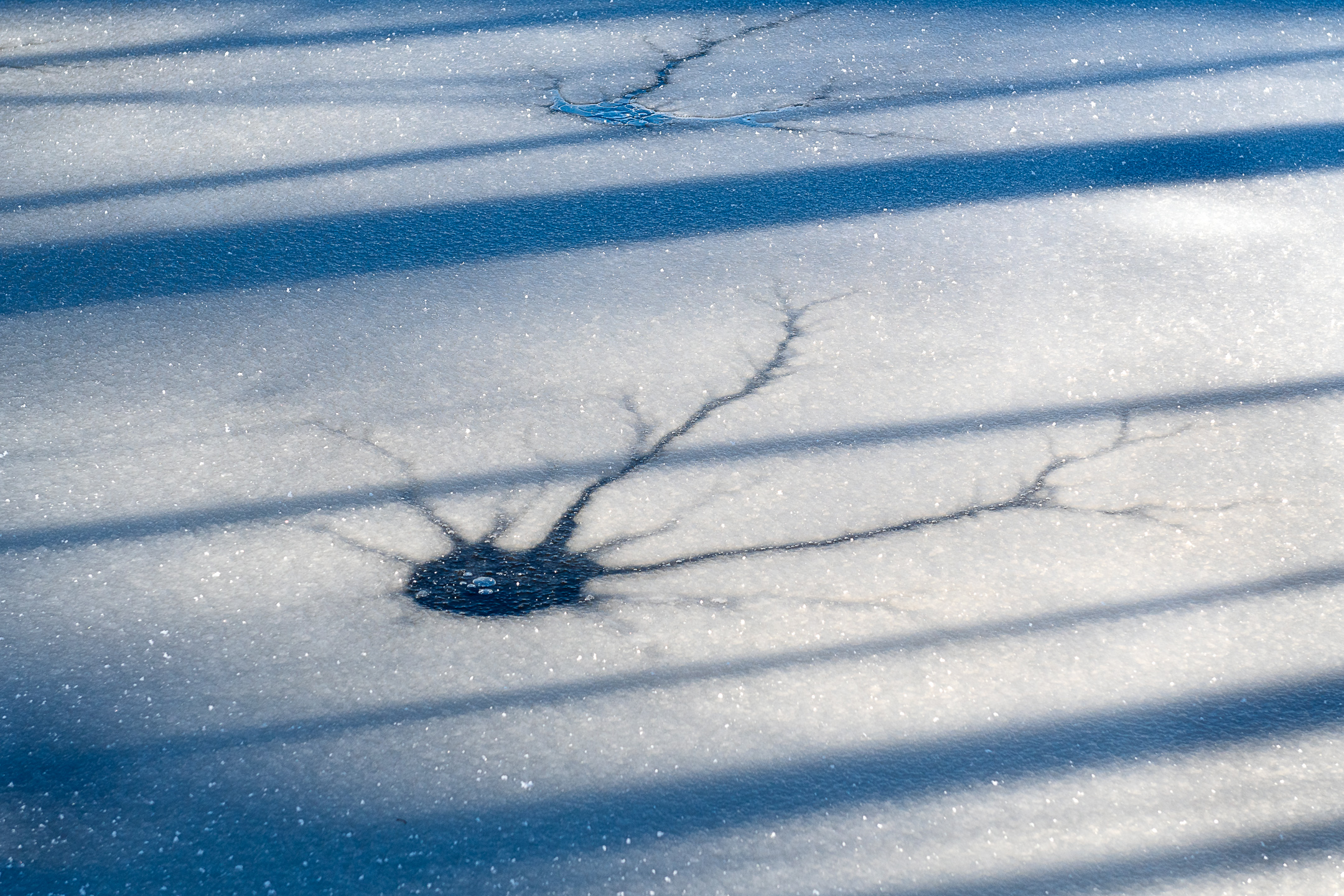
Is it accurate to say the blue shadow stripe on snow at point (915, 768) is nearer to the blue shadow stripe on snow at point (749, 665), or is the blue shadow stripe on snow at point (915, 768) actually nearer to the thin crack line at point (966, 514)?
the blue shadow stripe on snow at point (749, 665)

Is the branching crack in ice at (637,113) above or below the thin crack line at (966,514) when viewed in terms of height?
above

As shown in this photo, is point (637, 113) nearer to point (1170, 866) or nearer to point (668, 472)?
point (668, 472)

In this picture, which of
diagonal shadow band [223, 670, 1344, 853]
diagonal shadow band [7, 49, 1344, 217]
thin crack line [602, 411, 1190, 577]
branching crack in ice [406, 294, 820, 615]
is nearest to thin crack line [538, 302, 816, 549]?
branching crack in ice [406, 294, 820, 615]

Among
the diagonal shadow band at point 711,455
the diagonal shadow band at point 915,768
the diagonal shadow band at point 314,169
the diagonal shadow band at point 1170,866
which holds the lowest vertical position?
the diagonal shadow band at point 1170,866

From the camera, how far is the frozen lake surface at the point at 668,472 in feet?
9.05

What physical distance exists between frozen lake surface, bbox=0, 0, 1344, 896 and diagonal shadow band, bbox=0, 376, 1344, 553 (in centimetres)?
2

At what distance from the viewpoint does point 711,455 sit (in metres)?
3.90

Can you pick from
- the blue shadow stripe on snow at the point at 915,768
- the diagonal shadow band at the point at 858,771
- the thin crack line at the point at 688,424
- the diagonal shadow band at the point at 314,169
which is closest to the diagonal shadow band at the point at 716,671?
the diagonal shadow band at the point at 858,771

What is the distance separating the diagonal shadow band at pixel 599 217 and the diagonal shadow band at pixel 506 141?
1.42 ft

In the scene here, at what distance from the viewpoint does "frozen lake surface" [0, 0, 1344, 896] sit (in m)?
2.76

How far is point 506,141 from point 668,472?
2.60 m

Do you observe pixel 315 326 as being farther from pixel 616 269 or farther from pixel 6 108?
pixel 6 108

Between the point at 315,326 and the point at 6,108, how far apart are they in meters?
2.77

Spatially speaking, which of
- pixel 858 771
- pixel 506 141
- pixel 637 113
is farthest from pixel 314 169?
pixel 858 771
